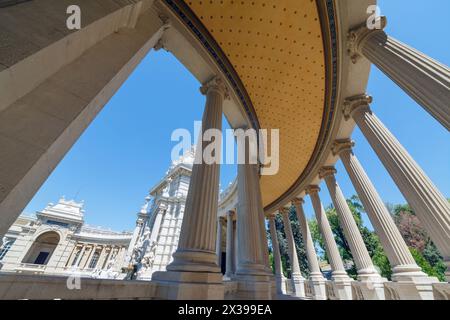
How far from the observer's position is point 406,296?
823cm

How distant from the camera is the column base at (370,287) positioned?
10.7 metres

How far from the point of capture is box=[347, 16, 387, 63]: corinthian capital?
311 inches

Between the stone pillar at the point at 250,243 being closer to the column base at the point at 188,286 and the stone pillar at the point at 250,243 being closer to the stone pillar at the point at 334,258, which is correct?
the column base at the point at 188,286

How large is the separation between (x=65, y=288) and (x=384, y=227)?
46.8ft

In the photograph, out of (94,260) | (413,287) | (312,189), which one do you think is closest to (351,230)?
(413,287)

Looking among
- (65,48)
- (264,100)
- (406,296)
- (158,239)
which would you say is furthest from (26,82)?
(158,239)

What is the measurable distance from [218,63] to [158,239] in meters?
29.4

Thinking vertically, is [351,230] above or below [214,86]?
below

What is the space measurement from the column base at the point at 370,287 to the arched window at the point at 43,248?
5739 centimetres

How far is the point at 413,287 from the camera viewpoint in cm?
818

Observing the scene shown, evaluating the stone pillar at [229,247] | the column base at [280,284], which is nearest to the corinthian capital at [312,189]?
the stone pillar at [229,247]

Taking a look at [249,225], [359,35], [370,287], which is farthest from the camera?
[370,287]

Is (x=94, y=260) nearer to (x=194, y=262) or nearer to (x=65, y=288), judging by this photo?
(x=194, y=262)

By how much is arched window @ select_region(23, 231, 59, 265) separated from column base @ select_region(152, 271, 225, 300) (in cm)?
5397
